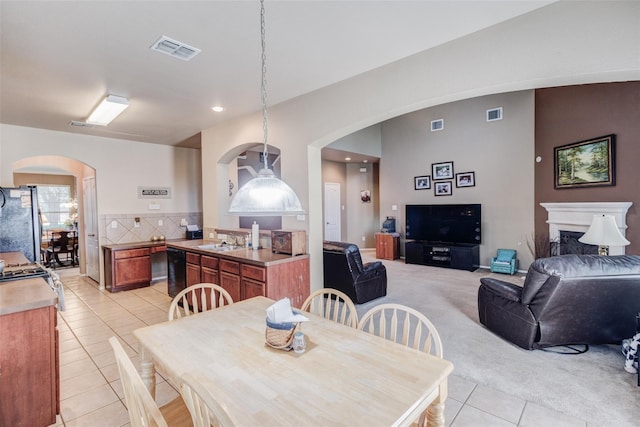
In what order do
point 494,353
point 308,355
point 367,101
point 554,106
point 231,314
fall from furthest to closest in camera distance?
point 554,106 → point 367,101 → point 494,353 → point 231,314 → point 308,355

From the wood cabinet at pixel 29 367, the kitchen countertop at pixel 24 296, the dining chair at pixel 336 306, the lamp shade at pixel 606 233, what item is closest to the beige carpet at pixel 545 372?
the lamp shade at pixel 606 233

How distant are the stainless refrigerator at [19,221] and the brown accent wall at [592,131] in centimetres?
796

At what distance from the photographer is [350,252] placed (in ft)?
14.1

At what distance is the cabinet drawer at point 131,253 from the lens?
522cm

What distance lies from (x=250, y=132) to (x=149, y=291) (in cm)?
334

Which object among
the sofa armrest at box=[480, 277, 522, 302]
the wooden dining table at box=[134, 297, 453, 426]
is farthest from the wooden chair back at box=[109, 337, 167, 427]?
the sofa armrest at box=[480, 277, 522, 302]

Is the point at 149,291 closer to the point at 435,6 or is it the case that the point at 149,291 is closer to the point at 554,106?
the point at 435,6

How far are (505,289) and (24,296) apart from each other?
403cm

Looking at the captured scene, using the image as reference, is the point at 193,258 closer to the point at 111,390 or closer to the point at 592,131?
the point at 111,390

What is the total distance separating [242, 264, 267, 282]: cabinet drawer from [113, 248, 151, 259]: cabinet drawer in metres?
3.10

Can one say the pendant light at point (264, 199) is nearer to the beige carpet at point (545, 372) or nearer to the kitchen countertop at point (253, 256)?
the kitchen countertop at point (253, 256)

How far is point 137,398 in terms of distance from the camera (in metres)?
1.08

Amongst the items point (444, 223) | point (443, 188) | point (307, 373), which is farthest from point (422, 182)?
point (307, 373)

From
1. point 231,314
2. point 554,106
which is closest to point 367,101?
point 231,314
